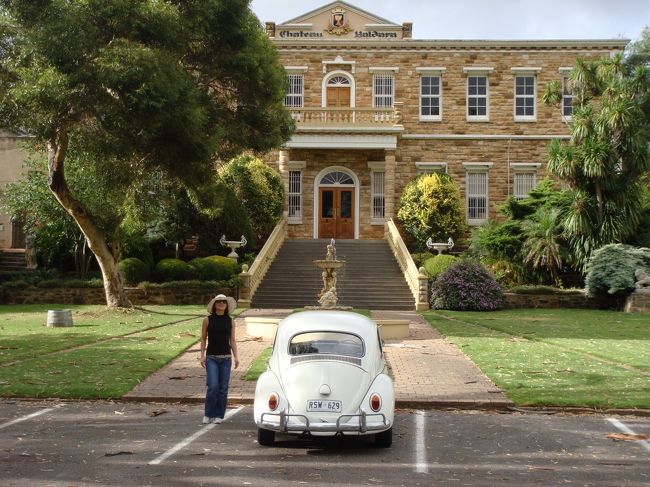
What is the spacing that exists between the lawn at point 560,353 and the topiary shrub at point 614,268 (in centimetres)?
113

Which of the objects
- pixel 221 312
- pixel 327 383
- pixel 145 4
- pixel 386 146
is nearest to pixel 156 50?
pixel 145 4

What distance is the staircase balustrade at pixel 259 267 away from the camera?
27.2 meters

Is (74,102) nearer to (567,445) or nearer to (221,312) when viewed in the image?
(221,312)

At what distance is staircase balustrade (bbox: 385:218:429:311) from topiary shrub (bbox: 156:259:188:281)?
7.69 metres

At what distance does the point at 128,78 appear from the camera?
61.5ft

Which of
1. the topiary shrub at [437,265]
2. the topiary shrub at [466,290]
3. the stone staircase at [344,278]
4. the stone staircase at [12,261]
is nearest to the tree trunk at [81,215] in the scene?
the stone staircase at [344,278]

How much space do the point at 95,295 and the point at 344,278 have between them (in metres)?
8.49

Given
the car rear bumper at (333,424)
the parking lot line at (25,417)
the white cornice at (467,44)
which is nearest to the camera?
the car rear bumper at (333,424)

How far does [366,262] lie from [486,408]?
2050 centimetres

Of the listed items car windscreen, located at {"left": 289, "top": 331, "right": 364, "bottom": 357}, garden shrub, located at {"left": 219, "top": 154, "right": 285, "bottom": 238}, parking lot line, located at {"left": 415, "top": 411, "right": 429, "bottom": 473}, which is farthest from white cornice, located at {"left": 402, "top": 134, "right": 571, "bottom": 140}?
car windscreen, located at {"left": 289, "top": 331, "right": 364, "bottom": 357}

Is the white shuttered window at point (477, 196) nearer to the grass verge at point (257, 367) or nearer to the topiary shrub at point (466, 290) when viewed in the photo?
the topiary shrub at point (466, 290)

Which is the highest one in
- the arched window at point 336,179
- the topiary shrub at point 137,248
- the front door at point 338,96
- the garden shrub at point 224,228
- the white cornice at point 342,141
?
the front door at point 338,96

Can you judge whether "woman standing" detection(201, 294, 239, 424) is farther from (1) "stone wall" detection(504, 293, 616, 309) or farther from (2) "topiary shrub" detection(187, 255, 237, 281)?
(1) "stone wall" detection(504, 293, 616, 309)

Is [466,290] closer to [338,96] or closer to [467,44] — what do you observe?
[338,96]
